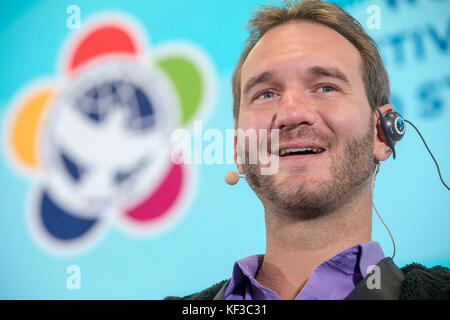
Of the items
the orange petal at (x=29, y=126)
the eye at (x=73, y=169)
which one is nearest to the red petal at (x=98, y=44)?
the orange petal at (x=29, y=126)

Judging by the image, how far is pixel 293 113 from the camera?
33.2 inches

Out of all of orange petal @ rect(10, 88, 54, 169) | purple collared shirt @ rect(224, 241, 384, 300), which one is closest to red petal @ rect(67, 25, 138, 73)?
orange petal @ rect(10, 88, 54, 169)

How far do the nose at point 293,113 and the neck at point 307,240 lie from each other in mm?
180

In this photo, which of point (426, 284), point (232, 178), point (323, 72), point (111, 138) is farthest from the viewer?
point (111, 138)

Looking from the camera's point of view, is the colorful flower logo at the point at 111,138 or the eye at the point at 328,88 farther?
the colorful flower logo at the point at 111,138

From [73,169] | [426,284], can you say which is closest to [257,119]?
[426,284]

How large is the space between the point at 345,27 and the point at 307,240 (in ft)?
1.62

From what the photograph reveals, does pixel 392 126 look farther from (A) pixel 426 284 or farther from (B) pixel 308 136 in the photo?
(A) pixel 426 284

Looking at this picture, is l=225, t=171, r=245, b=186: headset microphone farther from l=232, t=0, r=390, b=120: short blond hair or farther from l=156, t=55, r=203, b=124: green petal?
l=156, t=55, r=203, b=124: green petal

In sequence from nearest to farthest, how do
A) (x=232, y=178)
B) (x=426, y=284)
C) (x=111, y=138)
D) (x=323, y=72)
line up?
(x=426, y=284) < (x=323, y=72) < (x=232, y=178) < (x=111, y=138)

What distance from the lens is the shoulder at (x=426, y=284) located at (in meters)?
0.74

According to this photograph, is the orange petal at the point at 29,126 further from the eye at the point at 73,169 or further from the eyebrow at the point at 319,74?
the eyebrow at the point at 319,74
